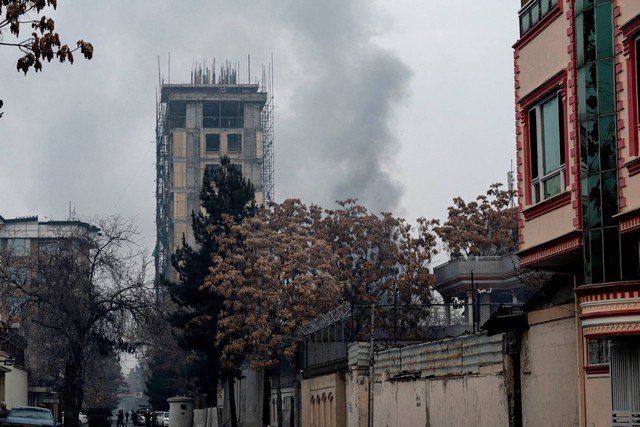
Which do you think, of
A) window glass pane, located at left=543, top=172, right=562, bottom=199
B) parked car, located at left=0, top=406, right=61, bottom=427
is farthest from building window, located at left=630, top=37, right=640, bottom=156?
parked car, located at left=0, top=406, right=61, bottom=427

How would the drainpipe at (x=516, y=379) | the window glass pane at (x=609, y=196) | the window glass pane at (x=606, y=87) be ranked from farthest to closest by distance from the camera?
the drainpipe at (x=516, y=379)
the window glass pane at (x=606, y=87)
the window glass pane at (x=609, y=196)

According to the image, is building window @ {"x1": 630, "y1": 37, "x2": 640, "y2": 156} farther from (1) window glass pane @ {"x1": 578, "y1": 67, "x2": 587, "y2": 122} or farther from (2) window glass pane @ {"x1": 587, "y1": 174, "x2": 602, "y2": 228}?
(1) window glass pane @ {"x1": 578, "y1": 67, "x2": 587, "y2": 122}

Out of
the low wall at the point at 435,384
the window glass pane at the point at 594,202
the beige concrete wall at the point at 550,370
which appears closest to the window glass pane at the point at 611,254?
the window glass pane at the point at 594,202

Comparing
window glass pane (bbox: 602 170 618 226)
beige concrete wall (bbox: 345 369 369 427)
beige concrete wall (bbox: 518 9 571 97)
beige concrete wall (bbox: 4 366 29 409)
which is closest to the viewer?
window glass pane (bbox: 602 170 618 226)

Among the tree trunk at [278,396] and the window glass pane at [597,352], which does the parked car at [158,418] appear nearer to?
the tree trunk at [278,396]

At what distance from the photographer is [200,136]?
161 metres

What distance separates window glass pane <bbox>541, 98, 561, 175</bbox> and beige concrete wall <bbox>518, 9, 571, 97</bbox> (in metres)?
0.44

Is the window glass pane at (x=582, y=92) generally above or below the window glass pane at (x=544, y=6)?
below

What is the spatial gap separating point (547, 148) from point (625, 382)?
15.1ft

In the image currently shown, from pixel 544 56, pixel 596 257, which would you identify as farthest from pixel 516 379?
pixel 544 56

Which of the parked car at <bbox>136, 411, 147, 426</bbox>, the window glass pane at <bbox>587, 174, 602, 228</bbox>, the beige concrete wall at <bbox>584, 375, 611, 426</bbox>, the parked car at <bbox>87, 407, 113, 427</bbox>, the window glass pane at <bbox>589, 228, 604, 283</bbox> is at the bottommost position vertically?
the parked car at <bbox>136, 411, 147, 426</bbox>

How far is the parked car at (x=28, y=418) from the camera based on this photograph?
3591 cm

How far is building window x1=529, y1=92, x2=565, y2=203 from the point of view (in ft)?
63.6

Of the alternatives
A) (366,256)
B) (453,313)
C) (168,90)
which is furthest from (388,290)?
(168,90)
